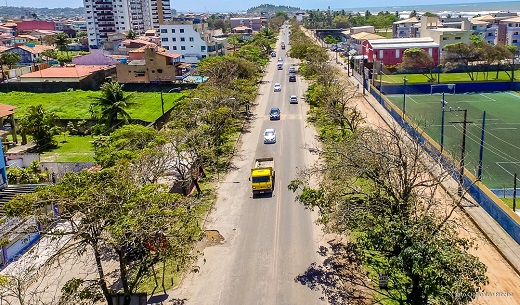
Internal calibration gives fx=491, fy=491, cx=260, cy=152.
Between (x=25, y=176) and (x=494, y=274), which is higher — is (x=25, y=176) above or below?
above

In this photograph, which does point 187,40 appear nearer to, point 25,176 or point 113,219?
point 25,176

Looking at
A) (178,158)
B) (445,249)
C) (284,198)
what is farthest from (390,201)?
(178,158)

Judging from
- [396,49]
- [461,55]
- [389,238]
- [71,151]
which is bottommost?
[71,151]

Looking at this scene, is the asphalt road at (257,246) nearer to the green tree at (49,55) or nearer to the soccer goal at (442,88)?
the soccer goal at (442,88)

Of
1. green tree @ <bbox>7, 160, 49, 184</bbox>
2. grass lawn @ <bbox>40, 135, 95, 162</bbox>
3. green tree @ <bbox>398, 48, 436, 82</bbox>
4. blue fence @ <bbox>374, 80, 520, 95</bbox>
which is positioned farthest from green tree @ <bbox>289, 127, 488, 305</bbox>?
green tree @ <bbox>398, 48, 436, 82</bbox>

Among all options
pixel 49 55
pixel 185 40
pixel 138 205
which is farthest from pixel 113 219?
pixel 49 55

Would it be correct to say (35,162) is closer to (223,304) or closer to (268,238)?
(268,238)

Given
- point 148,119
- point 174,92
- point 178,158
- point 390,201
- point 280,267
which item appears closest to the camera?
point 390,201

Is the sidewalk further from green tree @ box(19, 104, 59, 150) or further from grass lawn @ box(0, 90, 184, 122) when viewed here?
grass lawn @ box(0, 90, 184, 122)
